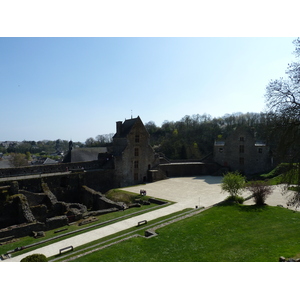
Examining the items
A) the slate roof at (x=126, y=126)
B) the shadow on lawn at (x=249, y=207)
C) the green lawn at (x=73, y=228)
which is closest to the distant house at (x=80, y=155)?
the slate roof at (x=126, y=126)

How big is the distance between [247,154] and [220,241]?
28.5 metres

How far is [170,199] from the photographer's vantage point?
2312 cm

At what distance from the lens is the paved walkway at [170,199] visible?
1376 centimetres

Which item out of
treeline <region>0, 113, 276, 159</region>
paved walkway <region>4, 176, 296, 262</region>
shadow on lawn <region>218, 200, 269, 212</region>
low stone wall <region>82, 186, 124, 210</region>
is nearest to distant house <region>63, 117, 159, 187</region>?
paved walkway <region>4, 176, 296, 262</region>

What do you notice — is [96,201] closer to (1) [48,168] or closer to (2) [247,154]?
(1) [48,168]

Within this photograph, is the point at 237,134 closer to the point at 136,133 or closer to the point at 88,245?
the point at 136,133

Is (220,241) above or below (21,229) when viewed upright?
above

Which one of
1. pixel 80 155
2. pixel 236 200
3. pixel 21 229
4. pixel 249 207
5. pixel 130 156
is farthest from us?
pixel 80 155

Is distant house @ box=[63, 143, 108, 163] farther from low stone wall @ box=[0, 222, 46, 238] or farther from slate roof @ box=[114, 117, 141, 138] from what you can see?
low stone wall @ box=[0, 222, 46, 238]

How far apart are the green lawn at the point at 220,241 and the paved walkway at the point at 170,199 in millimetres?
3061

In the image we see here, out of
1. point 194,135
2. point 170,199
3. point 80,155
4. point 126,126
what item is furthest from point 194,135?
point 170,199

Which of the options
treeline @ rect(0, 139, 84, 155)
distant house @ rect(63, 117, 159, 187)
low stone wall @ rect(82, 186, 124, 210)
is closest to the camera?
low stone wall @ rect(82, 186, 124, 210)

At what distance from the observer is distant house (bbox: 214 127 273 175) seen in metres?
37.4

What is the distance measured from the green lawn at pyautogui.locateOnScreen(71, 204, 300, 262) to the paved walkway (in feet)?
10.0
